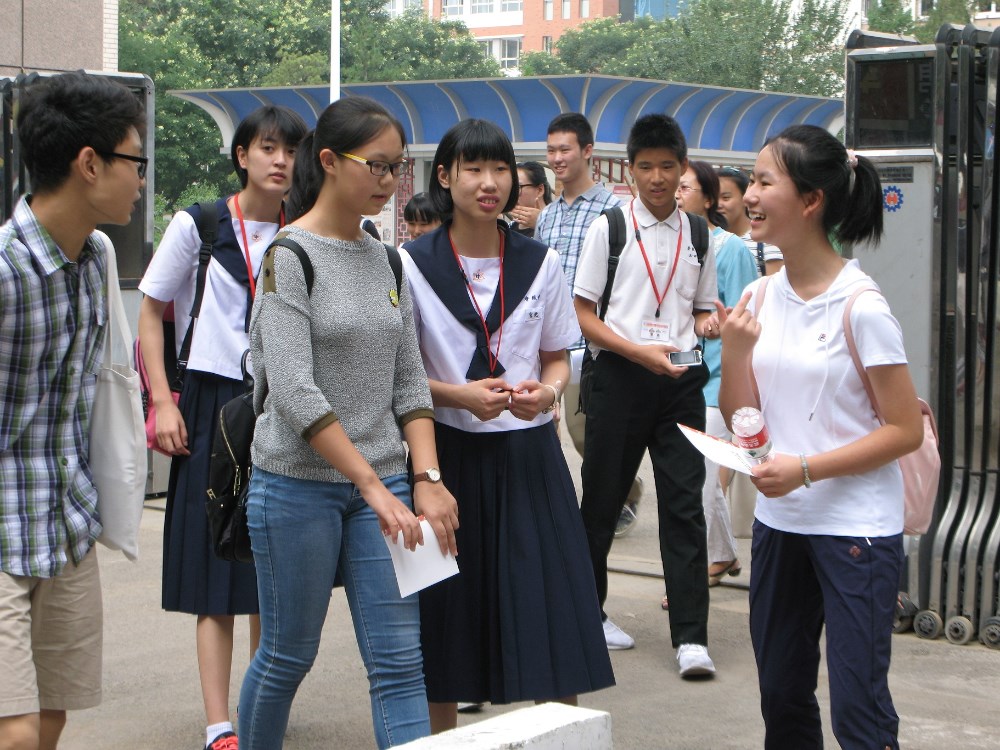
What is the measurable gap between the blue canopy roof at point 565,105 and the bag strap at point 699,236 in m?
12.0

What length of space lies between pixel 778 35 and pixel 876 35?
47288 millimetres

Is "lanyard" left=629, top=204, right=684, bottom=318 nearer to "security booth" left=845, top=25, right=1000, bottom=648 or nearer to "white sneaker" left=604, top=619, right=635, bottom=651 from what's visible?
"security booth" left=845, top=25, right=1000, bottom=648

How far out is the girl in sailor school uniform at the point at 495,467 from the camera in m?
3.83

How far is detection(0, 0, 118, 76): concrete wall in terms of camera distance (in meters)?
16.5

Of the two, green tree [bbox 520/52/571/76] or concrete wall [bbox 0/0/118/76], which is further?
green tree [bbox 520/52/571/76]

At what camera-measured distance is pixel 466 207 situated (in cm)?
394

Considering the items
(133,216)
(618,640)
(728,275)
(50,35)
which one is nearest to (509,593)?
(618,640)

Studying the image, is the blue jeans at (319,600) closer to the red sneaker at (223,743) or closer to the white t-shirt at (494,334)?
the white t-shirt at (494,334)

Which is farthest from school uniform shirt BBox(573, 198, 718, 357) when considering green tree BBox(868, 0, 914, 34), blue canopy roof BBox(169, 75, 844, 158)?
green tree BBox(868, 0, 914, 34)

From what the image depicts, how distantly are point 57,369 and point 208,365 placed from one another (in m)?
1.26

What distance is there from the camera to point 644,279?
538 centimetres

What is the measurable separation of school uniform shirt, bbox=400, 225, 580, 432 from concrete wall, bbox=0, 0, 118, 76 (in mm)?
13901

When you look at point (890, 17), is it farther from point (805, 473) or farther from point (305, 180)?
point (805, 473)

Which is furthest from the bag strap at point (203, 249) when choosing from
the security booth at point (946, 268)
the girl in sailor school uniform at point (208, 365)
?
the security booth at point (946, 268)
